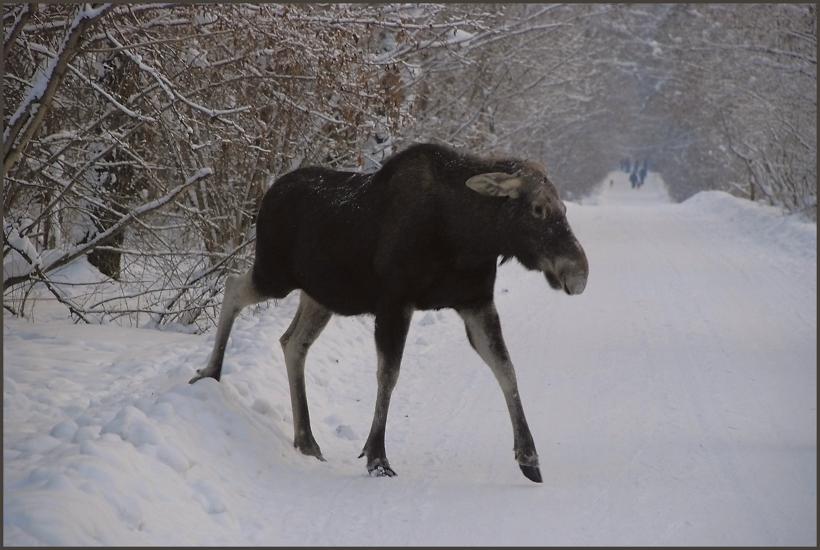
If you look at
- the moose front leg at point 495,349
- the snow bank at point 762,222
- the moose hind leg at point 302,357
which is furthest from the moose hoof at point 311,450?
the snow bank at point 762,222

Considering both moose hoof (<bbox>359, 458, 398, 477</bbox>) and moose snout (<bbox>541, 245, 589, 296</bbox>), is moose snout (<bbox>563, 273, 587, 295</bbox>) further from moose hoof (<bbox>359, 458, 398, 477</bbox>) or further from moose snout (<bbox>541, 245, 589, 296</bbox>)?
moose hoof (<bbox>359, 458, 398, 477</bbox>)

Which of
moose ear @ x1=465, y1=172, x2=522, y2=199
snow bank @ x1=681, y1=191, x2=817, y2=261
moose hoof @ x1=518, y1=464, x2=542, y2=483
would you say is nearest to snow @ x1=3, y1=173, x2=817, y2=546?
moose hoof @ x1=518, y1=464, x2=542, y2=483

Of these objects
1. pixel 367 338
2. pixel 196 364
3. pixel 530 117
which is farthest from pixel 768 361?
pixel 530 117

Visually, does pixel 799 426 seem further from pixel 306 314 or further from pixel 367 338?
pixel 367 338

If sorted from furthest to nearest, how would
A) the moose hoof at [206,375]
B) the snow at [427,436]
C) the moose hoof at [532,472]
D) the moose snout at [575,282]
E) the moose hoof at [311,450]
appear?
the moose hoof at [206,375] < the moose hoof at [311,450] < the moose hoof at [532,472] < the moose snout at [575,282] < the snow at [427,436]

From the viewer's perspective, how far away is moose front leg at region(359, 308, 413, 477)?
6.03m

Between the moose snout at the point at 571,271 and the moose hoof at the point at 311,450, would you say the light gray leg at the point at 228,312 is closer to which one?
the moose hoof at the point at 311,450

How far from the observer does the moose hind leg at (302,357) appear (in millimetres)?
6548

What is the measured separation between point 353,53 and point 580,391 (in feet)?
12.3

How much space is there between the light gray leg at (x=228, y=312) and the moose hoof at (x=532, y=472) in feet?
7.75

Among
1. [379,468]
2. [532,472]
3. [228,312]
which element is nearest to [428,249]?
[379,468]

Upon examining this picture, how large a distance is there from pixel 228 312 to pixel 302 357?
2.40ft

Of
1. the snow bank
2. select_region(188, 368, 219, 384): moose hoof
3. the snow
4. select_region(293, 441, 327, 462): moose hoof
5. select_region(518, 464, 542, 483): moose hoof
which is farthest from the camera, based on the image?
the snow bank

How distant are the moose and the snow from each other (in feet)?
1.59
